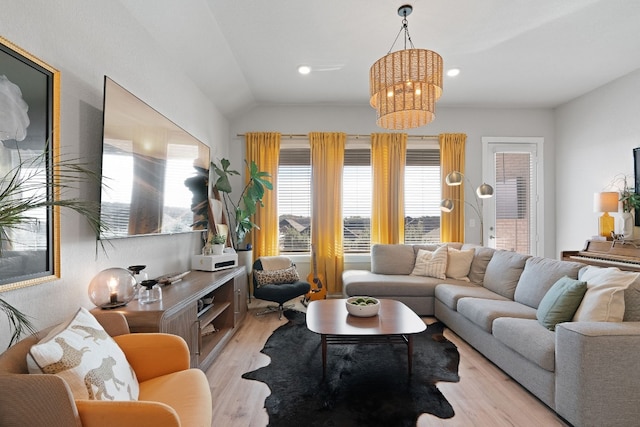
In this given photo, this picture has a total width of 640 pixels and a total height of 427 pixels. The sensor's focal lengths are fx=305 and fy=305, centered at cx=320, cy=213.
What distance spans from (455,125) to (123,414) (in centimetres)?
515

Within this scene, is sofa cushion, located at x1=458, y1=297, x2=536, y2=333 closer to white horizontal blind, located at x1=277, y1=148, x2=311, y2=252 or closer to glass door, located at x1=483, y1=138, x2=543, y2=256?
glass door, located at x1=483, y1=138, x2=543, y2=256

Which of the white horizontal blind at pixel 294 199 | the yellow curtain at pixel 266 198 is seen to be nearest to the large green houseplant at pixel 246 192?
the yellow curtain at pixel 266 198

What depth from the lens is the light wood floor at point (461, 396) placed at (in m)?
1.80

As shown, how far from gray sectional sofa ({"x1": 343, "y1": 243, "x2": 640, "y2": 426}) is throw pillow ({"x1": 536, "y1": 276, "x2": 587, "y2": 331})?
3 cm

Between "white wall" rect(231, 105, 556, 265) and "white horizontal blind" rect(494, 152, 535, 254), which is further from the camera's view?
"white horizontal blind" rect(494, 152, 535, 254)

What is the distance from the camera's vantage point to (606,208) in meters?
3.68

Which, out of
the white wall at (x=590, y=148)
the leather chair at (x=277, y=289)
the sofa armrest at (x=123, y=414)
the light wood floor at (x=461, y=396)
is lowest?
the light wood floor at (x=461, y=396)

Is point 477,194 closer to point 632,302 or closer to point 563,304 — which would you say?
point 563,304

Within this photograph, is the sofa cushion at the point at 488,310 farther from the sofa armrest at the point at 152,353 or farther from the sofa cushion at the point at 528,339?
the sofa armrest at the point at 152,353

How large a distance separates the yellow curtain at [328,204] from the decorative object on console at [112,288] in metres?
2.95

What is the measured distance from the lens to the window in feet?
15.7

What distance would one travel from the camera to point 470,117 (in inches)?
190

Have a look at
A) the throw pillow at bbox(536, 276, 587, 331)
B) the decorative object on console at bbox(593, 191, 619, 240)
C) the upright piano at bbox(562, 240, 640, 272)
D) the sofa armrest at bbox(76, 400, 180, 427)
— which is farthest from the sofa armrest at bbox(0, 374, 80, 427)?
the decorative object on console at bbox(593, 191, 619, 240)

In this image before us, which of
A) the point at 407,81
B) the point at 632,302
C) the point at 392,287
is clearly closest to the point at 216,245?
the point at 392,287
